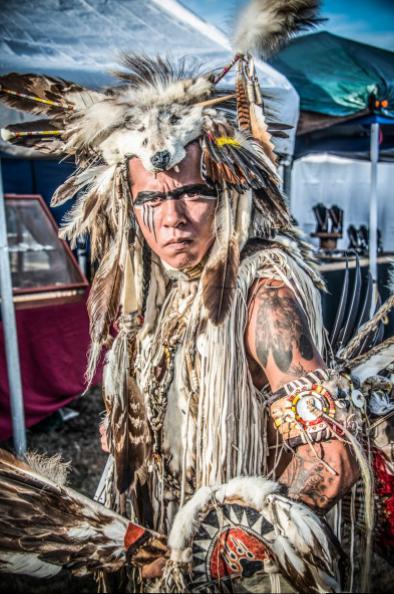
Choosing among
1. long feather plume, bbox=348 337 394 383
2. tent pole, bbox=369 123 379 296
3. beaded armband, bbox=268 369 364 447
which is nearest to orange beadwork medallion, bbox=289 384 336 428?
beaded armband, bbox=268 369 364 447

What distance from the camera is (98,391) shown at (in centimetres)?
478

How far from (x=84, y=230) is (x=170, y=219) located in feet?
1.12

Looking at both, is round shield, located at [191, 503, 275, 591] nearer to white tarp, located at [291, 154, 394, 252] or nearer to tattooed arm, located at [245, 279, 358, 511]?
tattooed arm, located at [245, 279, 358, 511]

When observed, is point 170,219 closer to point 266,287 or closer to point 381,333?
point 266,287

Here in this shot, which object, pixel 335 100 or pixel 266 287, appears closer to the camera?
pixel 266 287

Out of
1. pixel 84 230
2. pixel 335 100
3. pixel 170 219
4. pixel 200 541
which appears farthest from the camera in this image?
pixel 335 100

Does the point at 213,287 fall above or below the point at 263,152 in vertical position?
A: below

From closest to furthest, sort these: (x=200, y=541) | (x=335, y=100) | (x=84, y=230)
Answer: (x=200, y=541)
(x=84, y=230)
(x=335, y=100)

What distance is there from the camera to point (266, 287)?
116 centimetres

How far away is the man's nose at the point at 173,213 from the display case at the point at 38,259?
8.79ft

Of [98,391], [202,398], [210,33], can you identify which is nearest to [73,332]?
[98,391]

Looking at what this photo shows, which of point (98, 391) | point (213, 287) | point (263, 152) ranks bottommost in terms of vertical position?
point (98, 391)

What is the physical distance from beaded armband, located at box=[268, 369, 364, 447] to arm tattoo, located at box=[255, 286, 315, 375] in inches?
1.5

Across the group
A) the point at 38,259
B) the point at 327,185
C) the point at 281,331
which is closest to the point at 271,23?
the point at 281,331
